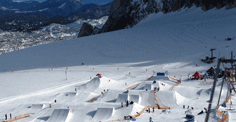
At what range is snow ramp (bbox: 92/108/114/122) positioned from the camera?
18.7m

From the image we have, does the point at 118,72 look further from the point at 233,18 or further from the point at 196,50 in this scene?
the point at 233,18

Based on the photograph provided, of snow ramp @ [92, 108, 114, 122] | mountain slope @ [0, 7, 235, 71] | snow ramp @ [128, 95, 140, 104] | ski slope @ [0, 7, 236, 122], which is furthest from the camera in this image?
mountain slope @ [0, 7, 235, 71]

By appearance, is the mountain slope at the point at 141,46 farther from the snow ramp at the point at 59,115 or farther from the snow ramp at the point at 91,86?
the snow ramp at the point at 59,115

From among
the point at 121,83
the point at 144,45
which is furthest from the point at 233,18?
the point at 121,83

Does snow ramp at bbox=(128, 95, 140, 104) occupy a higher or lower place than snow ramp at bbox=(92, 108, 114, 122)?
higher

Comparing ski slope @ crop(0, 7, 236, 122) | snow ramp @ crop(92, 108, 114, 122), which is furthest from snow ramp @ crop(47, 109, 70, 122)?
snow ramp @ crop(92, 108, 114, 122)

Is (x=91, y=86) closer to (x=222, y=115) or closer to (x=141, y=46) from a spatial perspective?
(x=222, y=115)

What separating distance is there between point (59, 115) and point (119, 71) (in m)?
22.3

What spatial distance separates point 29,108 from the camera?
22.8 meters

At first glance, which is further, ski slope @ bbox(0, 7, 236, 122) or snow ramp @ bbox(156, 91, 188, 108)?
snow ramp @ bbox(156, 91, 188, 108)

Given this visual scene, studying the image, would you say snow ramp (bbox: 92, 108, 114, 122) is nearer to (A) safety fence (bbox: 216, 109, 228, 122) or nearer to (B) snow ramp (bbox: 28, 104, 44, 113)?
(B) snow ramp (bbox: 28, 104, 44, 113)

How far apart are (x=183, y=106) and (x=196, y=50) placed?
30.8 metres

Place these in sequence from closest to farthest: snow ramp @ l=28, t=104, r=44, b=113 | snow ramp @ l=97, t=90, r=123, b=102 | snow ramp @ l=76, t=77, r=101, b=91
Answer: snow ramp @ l=28, t=104, r=44, b=113, snow ramp @ l=97, t=90, r=123, b=102, snow ramp @ l=76, t=77, r=101, b=91

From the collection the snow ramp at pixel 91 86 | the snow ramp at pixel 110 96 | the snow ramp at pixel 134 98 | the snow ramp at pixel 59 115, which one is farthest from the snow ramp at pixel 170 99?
the snow ramp at pixel 91 86
